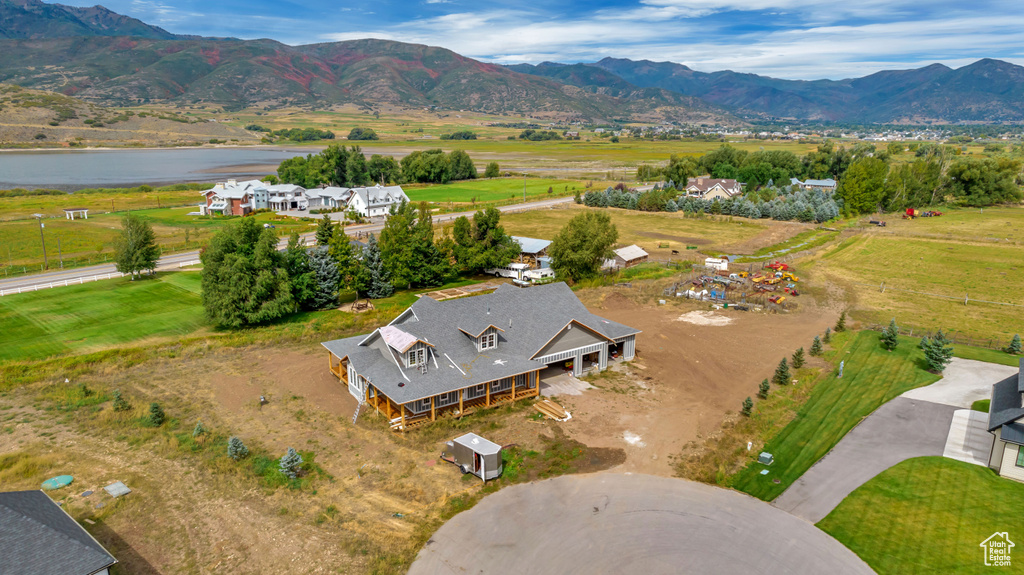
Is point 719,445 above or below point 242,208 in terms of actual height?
below

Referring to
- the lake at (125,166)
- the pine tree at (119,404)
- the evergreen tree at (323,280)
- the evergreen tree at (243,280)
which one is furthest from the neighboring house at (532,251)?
the lake at (125,166)

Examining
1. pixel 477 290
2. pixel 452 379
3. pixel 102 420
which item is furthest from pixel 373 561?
pixel 477 290

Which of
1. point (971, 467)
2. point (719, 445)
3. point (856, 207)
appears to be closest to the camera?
point (971, 467)

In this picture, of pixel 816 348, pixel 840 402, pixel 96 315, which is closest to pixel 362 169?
pixel 96 315

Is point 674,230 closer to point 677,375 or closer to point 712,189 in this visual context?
point 712,189

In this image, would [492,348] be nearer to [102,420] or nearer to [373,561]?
[373,561]

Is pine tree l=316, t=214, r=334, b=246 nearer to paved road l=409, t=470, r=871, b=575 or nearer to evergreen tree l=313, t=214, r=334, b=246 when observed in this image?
evergreen tree l=313, t=214, r=334, b=246

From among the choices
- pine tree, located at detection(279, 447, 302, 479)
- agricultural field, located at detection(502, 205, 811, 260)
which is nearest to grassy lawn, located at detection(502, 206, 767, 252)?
agricultural field, located at detection(502, 205, 811, 260)
